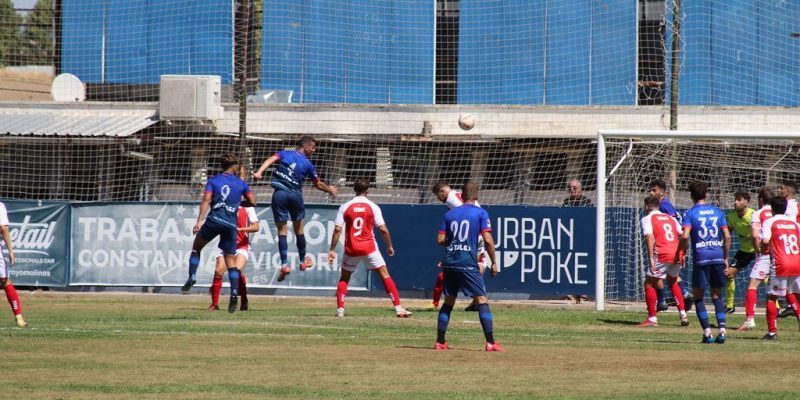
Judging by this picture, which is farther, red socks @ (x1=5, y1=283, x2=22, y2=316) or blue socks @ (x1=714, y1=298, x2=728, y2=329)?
red socks @ (x1=5, y1=283, x2=22, y2=316)

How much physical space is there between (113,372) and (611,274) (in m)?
14.6

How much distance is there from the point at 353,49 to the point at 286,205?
18.4 meters

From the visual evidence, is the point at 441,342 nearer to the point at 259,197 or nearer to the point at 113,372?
the point at 113,372

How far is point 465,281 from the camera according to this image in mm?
14758

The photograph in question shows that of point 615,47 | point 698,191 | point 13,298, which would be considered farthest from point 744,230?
point 615,47

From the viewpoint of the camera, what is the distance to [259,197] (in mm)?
Answer: 32812

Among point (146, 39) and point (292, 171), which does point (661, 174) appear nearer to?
point (292, 171)

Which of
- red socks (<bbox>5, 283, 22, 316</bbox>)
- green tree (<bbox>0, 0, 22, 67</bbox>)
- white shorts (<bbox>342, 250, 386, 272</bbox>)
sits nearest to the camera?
red socks (<bbox>5, 283, 22, 316</bbox>)

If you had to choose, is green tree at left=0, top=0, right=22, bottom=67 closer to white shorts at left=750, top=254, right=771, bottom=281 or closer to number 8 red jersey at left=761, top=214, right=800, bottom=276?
white shorts at left=750, top=254, right=771, bottom=281

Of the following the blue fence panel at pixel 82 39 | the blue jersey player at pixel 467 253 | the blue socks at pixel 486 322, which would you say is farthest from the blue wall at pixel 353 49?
the blue socks at pixel 486 322

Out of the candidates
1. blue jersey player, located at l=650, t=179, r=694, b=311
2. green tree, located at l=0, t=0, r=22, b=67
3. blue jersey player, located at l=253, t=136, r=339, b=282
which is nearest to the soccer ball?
blue jersey player, located at l=650, t=179, r=694, b=311

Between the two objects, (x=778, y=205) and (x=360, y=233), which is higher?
Result: (x=778, y=205)

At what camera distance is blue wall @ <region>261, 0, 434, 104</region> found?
126 feet

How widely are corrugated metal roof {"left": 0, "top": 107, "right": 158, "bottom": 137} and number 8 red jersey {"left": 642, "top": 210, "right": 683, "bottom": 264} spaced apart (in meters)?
18.0
